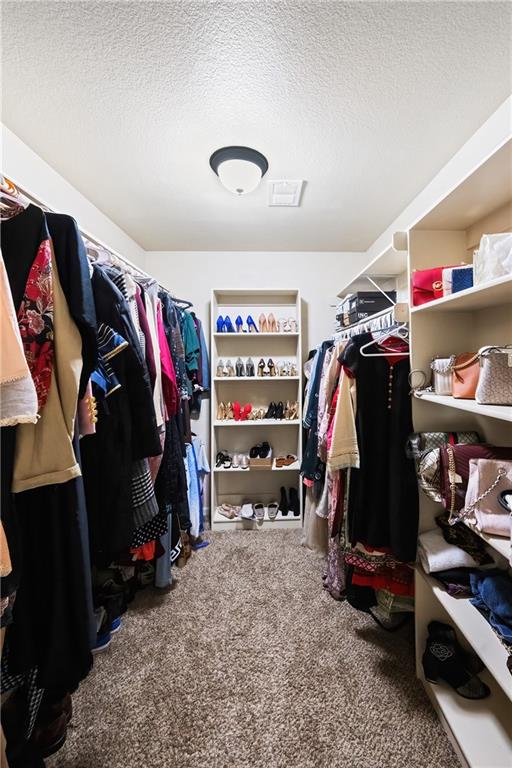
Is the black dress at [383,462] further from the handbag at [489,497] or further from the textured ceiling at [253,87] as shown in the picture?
the textured ceiling at [253,87]

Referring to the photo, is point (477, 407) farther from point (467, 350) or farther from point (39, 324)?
point (39, 324)

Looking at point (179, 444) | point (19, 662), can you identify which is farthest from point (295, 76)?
point (19, 662)

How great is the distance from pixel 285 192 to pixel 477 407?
164cm

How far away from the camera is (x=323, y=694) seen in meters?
1.20

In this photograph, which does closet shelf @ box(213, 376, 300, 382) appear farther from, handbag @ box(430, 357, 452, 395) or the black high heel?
handbag @ box(430, 357, 452, 395)

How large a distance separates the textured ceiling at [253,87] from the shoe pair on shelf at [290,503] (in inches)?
91.7

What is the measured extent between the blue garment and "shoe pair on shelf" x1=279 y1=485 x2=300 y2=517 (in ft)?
5.35

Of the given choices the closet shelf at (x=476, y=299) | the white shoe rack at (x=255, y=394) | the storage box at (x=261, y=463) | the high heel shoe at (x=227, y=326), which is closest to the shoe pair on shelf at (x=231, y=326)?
the high heel shoe at (x=227, y=326)

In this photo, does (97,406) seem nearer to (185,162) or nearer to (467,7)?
(185,162)

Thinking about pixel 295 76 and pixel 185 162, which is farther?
pixel 185 162

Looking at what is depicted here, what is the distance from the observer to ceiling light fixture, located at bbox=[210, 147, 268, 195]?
4.73ft

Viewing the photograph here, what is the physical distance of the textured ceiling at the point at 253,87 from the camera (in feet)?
2.95

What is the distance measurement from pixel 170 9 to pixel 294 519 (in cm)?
289

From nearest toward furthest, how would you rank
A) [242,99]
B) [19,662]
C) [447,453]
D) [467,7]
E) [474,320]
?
[19,662] → [467,7] → [447,453] → [242,99] → [474,320]
